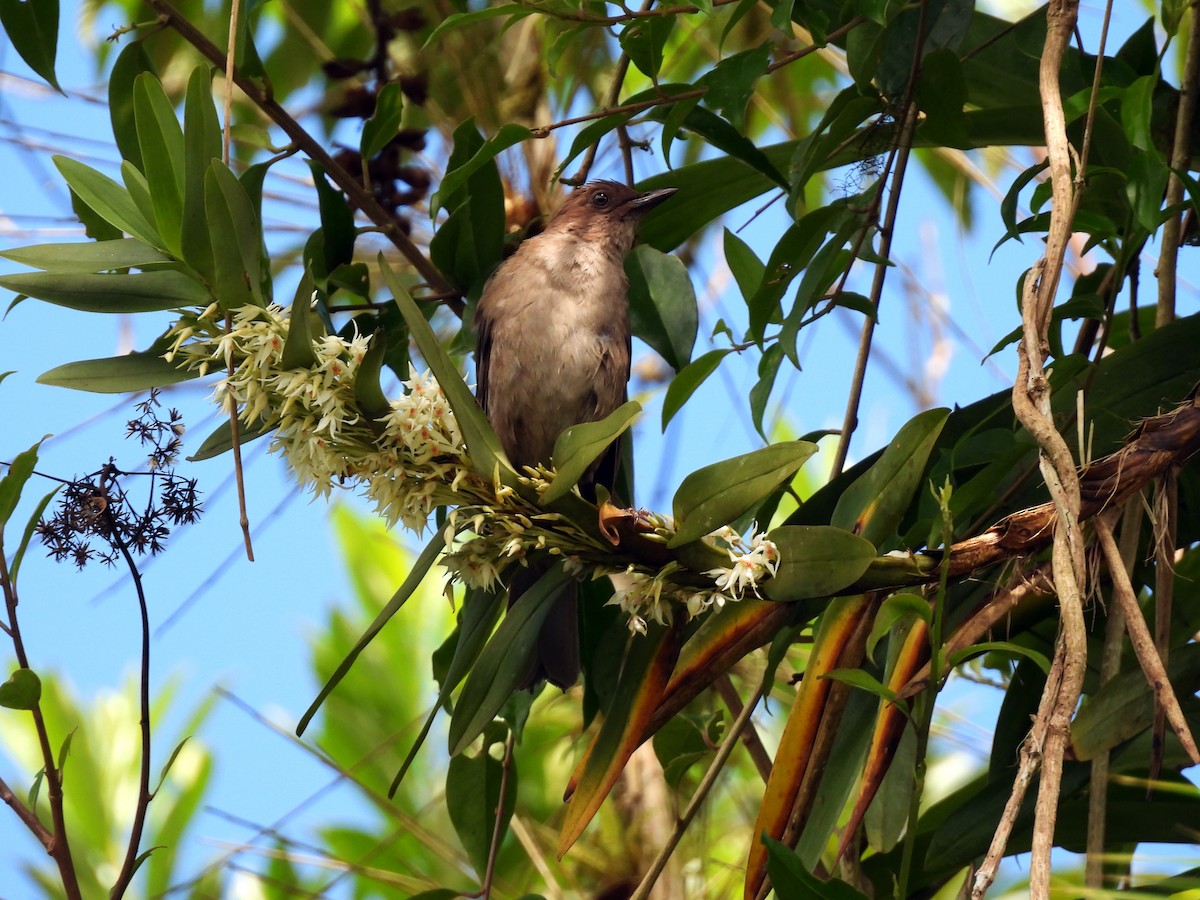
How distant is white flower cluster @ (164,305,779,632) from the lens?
1776 millimetres

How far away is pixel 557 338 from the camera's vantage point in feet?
11.6

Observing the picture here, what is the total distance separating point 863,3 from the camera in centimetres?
221

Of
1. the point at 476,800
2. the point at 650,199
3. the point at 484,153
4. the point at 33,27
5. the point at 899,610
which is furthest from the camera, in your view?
the point at 650,199

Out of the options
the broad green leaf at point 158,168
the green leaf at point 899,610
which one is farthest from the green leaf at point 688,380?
the broad green leaf at point 158,168

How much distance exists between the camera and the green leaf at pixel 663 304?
2.62 m

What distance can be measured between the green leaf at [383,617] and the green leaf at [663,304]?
745mm

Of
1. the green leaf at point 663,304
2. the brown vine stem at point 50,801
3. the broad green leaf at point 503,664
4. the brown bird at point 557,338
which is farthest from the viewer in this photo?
the brown bird at point 557,338

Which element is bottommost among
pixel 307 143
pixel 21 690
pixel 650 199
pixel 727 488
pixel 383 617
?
pixel 21 690

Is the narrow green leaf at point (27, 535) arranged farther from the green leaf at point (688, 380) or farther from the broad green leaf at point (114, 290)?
the green leaf at point (688, 380)

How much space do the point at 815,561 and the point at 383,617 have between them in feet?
2.17

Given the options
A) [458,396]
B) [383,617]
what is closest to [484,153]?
[458,396]

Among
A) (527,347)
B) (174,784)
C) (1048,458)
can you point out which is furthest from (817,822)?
(174,784)

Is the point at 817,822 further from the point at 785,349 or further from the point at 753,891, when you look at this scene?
the point at 785,349

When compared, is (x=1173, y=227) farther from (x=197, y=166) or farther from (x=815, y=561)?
(x=197, y=166)
